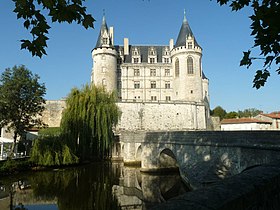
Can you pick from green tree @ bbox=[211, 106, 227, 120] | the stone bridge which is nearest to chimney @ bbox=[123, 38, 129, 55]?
green tree @ bbox=[211, 106, 227, 120]

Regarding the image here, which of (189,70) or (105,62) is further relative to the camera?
(189,70)

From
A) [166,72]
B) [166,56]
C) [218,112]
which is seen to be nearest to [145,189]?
[166,72]

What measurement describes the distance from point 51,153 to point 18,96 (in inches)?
186

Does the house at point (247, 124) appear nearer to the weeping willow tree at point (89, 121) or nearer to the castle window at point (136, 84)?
the castle window at point (136, 84)

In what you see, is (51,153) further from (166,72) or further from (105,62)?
(166,72)

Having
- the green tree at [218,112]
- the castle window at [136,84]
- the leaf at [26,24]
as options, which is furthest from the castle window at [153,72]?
the leaf at [26,24]

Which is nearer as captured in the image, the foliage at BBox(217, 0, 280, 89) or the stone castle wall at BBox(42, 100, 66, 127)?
the foliage at BBox(217, 0, 280, 89)

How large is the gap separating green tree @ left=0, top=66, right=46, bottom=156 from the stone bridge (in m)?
8.99

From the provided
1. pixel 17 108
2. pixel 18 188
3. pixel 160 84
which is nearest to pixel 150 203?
pixel 18 188

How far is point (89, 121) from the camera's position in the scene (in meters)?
20.1

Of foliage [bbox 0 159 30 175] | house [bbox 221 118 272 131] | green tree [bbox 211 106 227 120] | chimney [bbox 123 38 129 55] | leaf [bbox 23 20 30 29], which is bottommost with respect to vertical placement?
foliage [bbox 0 159 30 175]

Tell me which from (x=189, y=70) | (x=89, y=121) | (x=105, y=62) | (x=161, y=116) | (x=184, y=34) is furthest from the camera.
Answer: (x=184, y=34)

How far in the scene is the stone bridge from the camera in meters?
7.62

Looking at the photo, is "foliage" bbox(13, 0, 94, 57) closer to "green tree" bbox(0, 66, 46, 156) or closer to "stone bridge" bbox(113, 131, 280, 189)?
"stone bridge" bbox(113, 131, 280, 189)
